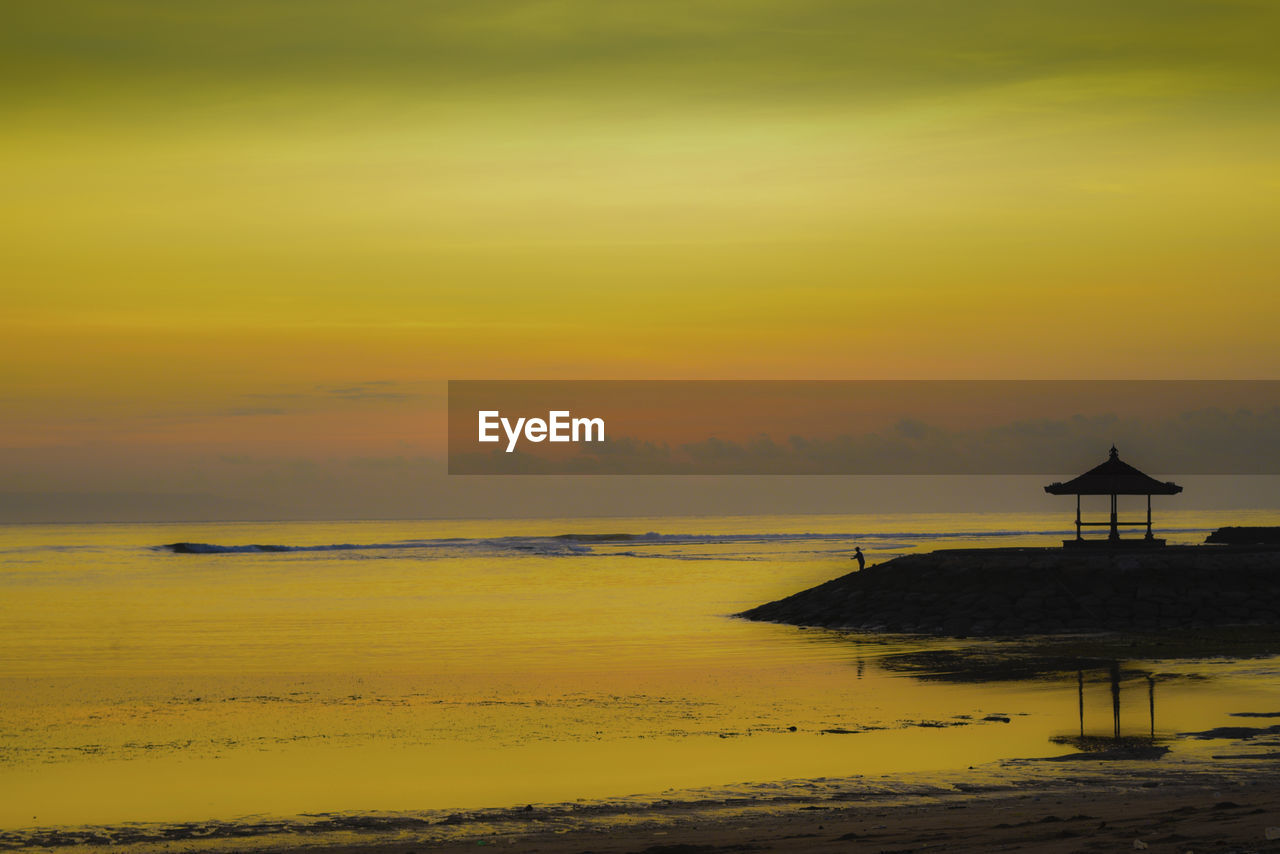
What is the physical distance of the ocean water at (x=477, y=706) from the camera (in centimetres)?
1554

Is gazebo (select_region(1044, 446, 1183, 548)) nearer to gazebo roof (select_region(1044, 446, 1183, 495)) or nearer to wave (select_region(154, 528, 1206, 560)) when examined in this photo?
gazebo roof (select_region(1044, 446, 1183, 495))

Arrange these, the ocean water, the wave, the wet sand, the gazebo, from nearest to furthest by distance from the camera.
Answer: the wet sand → the ocean water → the gazebo → the wave

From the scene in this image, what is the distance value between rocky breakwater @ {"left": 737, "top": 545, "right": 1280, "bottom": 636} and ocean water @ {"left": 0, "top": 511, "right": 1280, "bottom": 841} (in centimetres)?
250

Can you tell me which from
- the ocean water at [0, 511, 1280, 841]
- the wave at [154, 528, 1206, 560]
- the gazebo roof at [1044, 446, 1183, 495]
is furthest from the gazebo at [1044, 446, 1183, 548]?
the wave at [154, 528, 1206, 560]

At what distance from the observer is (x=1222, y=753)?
53.0 feet

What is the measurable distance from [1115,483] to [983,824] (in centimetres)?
2823

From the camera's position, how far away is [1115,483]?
125 feet

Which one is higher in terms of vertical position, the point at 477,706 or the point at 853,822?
the point at 853,822

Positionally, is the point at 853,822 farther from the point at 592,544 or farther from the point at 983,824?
the point at 592,544

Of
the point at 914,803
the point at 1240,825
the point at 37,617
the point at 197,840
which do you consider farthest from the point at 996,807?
the point at 37,617

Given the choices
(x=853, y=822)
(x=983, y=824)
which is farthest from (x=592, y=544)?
(x=983, y=824)

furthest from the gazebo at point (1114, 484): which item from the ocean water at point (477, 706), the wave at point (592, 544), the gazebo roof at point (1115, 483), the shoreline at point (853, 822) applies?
the wave at point (592, 544)

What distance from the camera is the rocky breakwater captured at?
109 feet

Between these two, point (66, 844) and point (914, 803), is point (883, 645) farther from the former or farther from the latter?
point (66, 844)
